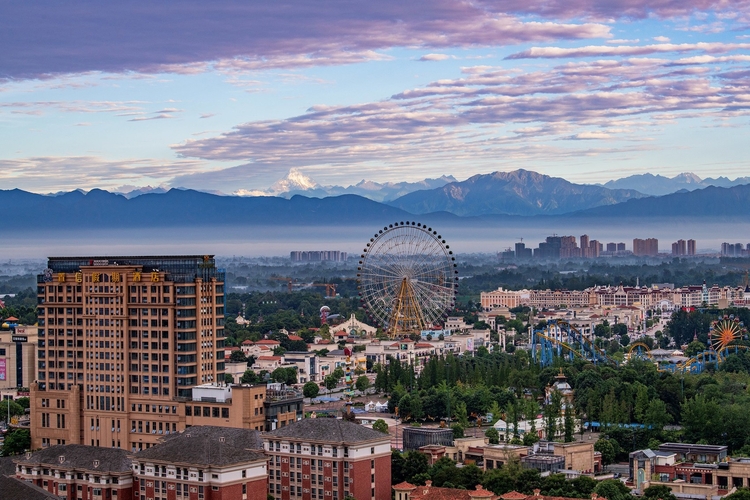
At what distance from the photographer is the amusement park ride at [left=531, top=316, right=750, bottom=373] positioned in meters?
92.0

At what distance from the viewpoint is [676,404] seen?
70.2 metres

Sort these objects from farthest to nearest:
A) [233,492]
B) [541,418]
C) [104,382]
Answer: [541,418] < [104,382] < [233,492]

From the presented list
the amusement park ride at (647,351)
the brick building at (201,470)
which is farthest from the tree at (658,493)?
the amusement park ride at (647,351)

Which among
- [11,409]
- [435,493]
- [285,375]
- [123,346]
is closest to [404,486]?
[435,493]

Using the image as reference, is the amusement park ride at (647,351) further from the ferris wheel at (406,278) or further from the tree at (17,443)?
the tree at (17,443)

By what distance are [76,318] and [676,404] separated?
31.3 metres

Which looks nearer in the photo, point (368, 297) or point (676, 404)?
point (676, 404)

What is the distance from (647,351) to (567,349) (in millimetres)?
11504

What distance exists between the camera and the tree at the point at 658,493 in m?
46.5

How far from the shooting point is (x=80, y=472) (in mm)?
47688

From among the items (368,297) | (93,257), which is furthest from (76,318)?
(368,297)

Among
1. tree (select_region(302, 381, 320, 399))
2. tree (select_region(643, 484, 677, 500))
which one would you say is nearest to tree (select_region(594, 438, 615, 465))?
tree (select_region(643, 484, 677, 500))

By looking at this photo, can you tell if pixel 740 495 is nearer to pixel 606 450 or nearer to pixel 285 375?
pixel 606 450

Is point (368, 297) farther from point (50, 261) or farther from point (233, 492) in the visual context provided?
point (233, 492)
